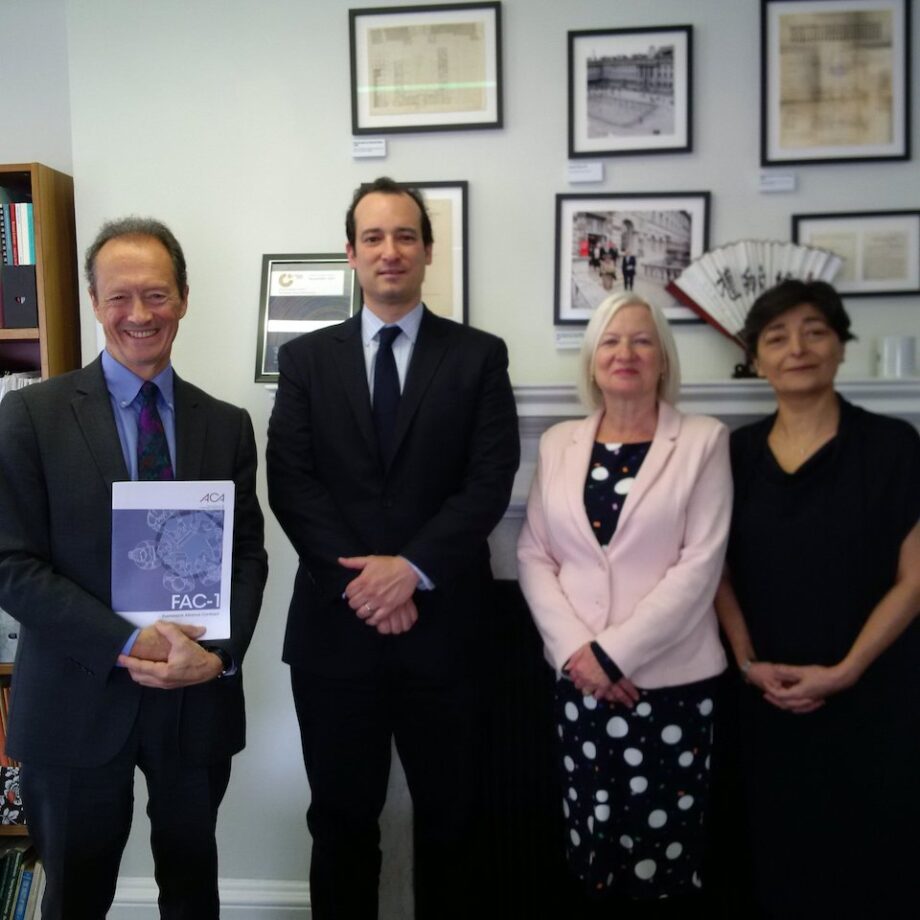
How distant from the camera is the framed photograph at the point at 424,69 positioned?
2.14 meters

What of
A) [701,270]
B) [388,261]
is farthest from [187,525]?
[701,270]

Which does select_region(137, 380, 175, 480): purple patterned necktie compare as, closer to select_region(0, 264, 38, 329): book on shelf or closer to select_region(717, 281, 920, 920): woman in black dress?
select_region(0, 264, 38, 329): book on shelf

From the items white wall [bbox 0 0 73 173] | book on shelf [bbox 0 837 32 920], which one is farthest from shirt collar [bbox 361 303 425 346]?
book on shelf [bbox 0 837 32 920]

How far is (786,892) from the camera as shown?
1699mm

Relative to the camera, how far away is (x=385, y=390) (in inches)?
65.9

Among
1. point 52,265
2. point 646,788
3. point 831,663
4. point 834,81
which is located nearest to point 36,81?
point 52,265

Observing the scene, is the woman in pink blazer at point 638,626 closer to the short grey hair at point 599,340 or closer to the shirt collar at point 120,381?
the short grey hair at point 599,340

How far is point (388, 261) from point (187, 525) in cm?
71

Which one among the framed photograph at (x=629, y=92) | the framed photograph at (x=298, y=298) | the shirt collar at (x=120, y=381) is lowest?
the shirt collar at (x=120, y=381)

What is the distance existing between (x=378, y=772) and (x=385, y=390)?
0.88 m

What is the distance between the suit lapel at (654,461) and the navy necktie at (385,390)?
1.75 ft

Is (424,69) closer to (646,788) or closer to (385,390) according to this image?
(385,390)

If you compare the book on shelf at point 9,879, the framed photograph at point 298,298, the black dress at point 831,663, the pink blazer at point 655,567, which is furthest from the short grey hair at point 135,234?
the book on shelf at point 9,879

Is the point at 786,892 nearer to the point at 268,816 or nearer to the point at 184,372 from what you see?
the point at 268,816
